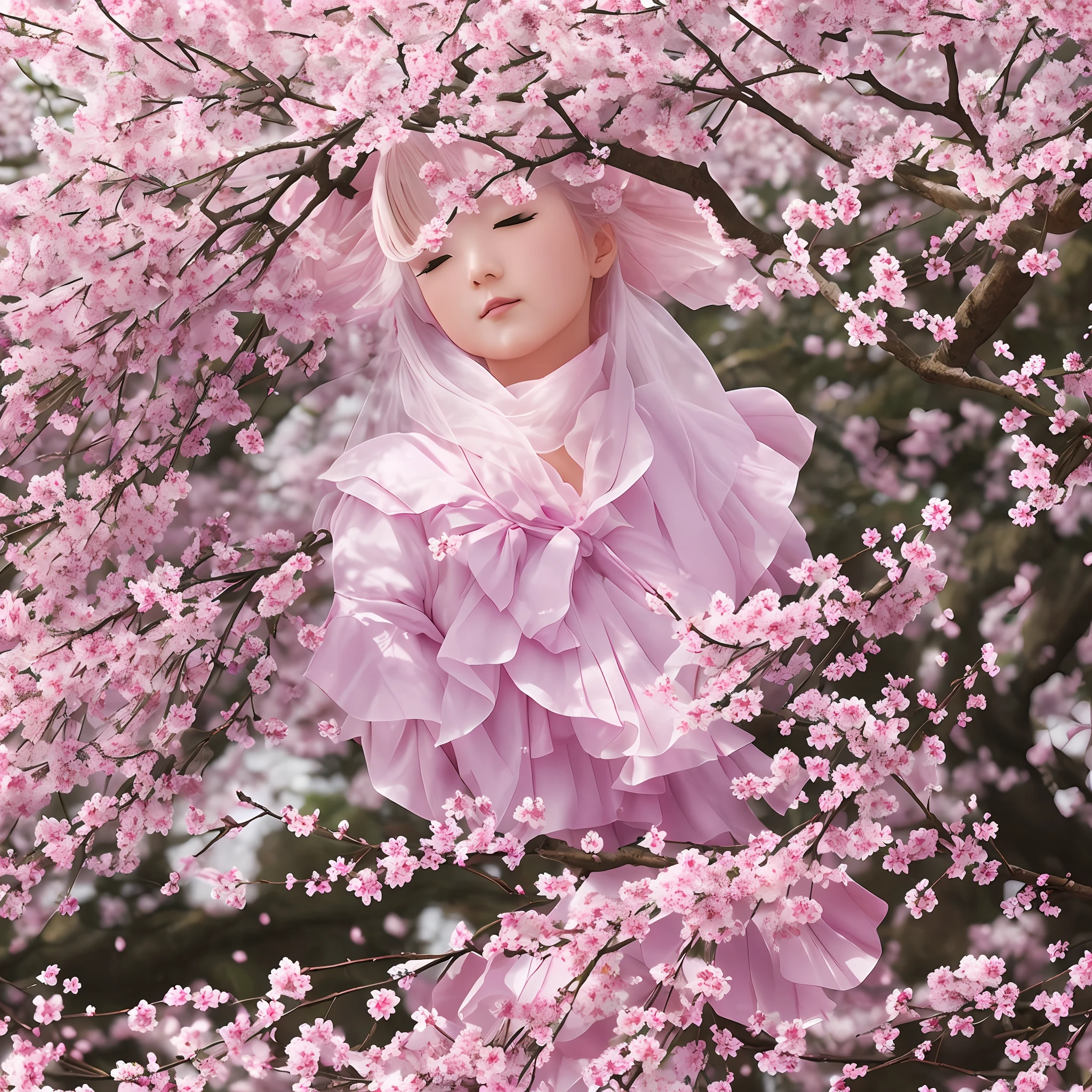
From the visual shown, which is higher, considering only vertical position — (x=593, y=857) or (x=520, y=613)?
(x=520, y=613)

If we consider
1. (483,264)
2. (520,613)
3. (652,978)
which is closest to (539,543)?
(520,613)

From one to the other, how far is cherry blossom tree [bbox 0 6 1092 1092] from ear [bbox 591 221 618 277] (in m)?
0.10

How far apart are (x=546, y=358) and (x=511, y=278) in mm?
118

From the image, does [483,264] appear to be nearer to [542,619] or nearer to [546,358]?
[546,358]

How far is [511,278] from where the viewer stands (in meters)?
1.38

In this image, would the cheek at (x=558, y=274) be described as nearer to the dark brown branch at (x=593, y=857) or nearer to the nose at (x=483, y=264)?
the nose at (x=483, y=264)

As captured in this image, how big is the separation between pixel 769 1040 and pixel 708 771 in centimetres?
34

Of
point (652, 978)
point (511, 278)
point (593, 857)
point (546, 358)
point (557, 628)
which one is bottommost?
point (652, 978)

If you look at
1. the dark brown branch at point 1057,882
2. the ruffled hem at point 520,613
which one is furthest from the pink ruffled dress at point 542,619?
the dark brown branch at point 1057,882

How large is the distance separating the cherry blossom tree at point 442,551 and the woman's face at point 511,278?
0.25 feet

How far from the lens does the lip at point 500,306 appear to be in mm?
1389

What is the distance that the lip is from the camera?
54.7 inches

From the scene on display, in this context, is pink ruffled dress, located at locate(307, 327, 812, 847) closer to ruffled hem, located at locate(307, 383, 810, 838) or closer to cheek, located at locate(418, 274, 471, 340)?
ruffled hem, located at locate(307, 383, 810, 838)

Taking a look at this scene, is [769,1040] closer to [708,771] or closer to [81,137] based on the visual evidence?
[708,771]
